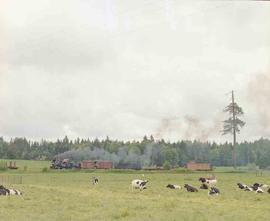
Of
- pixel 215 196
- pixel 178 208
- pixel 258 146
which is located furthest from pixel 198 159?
pixel 178 208

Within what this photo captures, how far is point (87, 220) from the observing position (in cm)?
1986

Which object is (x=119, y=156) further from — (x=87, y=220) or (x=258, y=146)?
(x=87, y=220)

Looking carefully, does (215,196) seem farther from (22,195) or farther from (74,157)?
(74,157)

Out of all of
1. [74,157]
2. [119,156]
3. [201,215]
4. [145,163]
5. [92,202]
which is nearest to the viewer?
[201,215]

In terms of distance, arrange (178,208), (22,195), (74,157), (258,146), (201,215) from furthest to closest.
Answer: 1. (258,146)
2. (74,157)
3. (22,195)
4. (178,208)
5. (201,215)

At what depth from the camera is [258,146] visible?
19225 cm

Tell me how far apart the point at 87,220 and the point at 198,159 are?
156280 millimetres

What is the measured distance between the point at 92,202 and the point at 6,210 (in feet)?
17.1

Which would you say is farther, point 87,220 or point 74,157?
point 74,157

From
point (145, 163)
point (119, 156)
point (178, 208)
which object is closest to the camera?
point (178, 208)

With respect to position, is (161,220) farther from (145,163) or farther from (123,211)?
(145,163)

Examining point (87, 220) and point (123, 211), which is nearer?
point (87, 220)

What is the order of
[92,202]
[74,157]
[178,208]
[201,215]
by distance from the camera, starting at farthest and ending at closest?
[74,157], [92,202], [178,208], [201,215]

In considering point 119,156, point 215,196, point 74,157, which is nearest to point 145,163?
point 119,156
